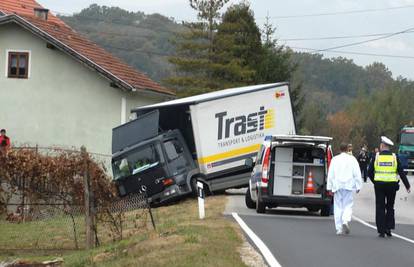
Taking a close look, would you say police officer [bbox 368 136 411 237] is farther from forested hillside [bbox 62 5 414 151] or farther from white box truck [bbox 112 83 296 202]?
forested hillside [bbox 62 5 414 151]

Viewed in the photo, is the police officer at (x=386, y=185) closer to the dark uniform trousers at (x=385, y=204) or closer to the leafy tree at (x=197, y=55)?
the dark uniform trousers at (x=385, y=204)

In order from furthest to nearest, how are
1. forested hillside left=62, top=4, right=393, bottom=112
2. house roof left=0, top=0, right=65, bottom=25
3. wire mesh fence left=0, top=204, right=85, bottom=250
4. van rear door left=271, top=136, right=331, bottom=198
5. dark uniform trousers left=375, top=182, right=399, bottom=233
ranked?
forested hillside left=62, top=4, right=393, bottom=112
house roof left=0, top=0, right=65, bottom=25
van rear door left=271, top=136, right=331, bottom=198
wire mesh fence left=0, top=204, right=85, bottom=250
dark uniform trousers left=375, top=182, right=399, bottom=233

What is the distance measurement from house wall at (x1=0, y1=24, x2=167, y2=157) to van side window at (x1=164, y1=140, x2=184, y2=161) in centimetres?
783

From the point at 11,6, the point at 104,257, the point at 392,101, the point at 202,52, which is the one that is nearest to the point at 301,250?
the point at 104,257

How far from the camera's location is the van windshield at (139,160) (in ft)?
85.5

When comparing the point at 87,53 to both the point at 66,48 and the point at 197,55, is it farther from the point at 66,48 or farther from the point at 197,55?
the point at 197,55

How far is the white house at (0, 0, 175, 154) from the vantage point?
1348 inches

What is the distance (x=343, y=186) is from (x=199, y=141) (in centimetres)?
1120

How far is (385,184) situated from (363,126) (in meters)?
107

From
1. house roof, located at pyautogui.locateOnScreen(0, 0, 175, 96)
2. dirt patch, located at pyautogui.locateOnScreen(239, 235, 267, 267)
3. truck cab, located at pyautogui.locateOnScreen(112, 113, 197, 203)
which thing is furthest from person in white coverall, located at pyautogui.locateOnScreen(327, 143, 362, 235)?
house roof, located at pyautogui.locateOnScreen(0, 0, 175, 96)

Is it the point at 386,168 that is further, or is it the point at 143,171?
the point at 143,171

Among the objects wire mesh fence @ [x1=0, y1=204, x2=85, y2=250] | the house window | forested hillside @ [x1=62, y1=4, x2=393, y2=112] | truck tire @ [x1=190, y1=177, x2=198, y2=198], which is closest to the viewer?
wire mesh fence @ [x1=0, y1=204, x2=85, y2=250]

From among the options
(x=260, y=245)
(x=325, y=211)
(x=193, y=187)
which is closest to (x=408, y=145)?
(x=193, y=187)

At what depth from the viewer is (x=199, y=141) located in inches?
1053
